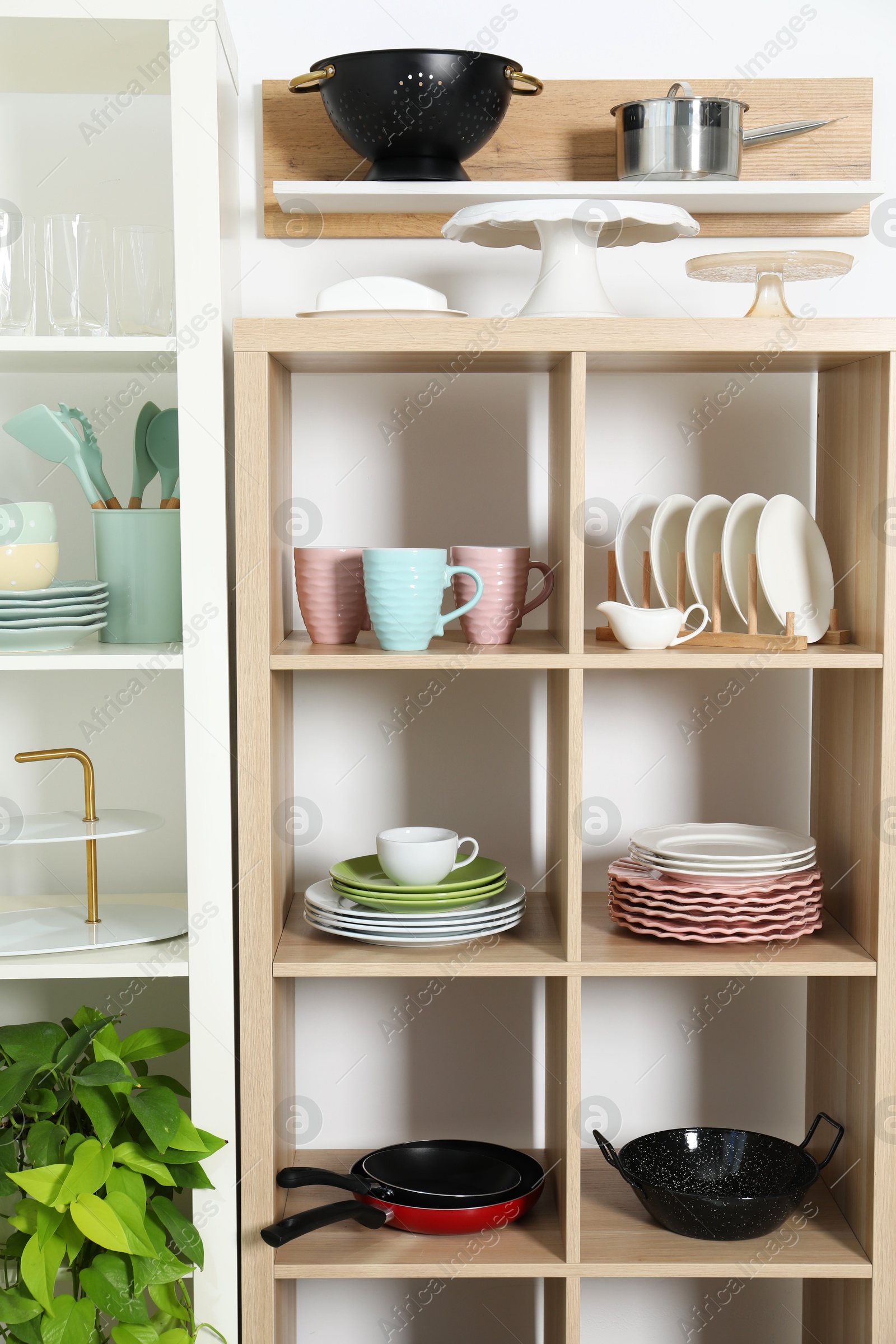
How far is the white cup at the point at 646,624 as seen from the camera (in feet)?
4.79

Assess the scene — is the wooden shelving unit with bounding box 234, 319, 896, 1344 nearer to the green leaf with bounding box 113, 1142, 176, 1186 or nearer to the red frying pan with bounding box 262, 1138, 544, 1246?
the red frying pan with bounding box 262, 1138, 544, 1246

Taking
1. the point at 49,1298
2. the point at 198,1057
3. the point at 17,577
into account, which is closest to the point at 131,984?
the point at 198,1057

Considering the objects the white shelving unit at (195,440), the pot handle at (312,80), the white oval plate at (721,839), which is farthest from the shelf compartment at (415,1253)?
the pot handle at (312,80)

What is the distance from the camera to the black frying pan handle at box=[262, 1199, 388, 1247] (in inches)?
55.5

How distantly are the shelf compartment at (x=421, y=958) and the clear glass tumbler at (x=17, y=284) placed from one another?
880mm

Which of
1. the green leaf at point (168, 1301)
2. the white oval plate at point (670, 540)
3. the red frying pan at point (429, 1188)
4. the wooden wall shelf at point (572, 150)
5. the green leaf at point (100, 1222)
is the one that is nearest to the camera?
the green leaf at point (100, 1222)

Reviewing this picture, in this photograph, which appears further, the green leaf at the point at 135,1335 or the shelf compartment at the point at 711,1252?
Result: the shelf compartment at the point at 711,1252

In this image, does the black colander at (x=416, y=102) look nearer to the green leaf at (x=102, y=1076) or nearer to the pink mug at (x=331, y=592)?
the pink mug at (x=331, y=592)

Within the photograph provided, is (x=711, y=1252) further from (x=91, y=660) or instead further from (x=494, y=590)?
(x=91, y=660)

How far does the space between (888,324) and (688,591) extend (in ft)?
1.42

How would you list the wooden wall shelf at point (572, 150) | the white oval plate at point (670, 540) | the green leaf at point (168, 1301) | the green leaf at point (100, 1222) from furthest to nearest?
the wooden wall shelf at point (572, 150), the white oval plate at point (670, 540), the green leaf at point (168, 1301), the green leaf at point (100, 1222)

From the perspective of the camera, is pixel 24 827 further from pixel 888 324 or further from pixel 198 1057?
pixel 888 324

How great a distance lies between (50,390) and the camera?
1.72 meters

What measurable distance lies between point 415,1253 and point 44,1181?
499 millimetres
